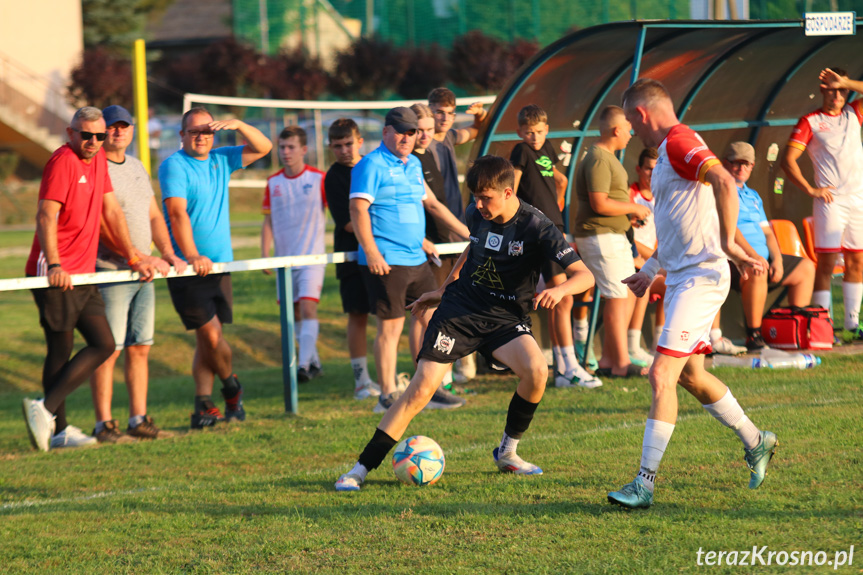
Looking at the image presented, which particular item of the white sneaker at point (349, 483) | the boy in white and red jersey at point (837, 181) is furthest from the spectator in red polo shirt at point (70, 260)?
the boy in white and red jersey at point (837, 181)

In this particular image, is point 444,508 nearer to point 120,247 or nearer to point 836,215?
point 120,247

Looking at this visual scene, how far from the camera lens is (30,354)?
12.0 m

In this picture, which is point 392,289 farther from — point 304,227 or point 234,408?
point 304,227

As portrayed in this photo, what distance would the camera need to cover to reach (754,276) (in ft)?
31.9

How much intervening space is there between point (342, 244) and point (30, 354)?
17.7 feet

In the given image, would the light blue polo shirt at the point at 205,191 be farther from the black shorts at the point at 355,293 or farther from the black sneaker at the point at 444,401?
the black sneaker at the point at 444,401

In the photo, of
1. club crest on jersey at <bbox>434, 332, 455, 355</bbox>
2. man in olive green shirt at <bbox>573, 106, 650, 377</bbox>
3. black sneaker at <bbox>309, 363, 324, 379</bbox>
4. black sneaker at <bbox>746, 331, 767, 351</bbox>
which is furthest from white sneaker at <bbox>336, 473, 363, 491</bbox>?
black sneaker at <bbox>746, 331, 767, 351</bbox>

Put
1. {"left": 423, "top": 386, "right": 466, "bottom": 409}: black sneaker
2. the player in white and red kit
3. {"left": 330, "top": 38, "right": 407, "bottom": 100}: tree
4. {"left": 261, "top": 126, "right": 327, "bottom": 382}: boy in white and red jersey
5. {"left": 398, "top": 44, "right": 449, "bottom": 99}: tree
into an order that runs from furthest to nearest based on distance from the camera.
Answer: {"left": 330, "top": 38, "right": 407, "bottom": 100}: tree → {"left": 398, "top": 44, "right": 449, "bottom": 99}: tree → {"left": 261, "top": 126, "right": 327, "bottom": 382}: boy in white and red jersey → {"left": 423, "top": 386, "right": 466, "bottom": 409}: black sneaker → the player in white and red kit

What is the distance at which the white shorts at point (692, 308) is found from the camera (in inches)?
197

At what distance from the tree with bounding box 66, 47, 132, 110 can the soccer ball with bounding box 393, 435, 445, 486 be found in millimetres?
30096

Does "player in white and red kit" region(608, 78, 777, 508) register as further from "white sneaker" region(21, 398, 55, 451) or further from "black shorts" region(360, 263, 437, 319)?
"white sneaker" region(21, 398, 55, 451)

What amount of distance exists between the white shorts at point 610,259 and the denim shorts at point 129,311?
381 cm

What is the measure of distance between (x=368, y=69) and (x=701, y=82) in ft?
84.6

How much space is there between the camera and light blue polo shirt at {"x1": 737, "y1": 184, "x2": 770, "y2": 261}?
9656 mm
